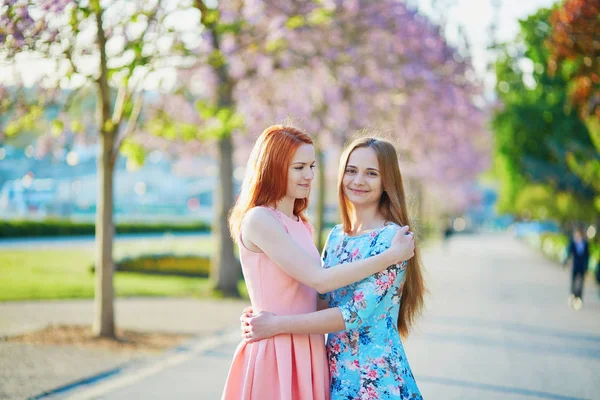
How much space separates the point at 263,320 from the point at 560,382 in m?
5.70

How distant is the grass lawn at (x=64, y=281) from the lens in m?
16.5

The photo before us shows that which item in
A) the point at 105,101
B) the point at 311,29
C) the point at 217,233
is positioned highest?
the point at 311,29

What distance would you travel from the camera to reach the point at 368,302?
337cm

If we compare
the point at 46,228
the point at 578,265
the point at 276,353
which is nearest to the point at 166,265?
the point at 578,265

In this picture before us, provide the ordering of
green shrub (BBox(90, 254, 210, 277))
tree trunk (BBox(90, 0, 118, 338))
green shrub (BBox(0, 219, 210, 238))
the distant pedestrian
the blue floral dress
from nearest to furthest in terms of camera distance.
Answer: the blue floral dress
tree trunk (BBox(90, 0, 118, 338))
the distant pedestrian
green shrub (BBox(90, 254, 210, 277))
green shrub (BBox(0, 219, 210, 238))

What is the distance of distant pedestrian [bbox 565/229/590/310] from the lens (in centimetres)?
1648

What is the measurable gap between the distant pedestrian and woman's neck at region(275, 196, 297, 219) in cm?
1375

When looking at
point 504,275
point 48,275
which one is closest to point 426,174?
point 504,275

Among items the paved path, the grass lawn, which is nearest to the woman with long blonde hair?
the paved path

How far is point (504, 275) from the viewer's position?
84.5 feet

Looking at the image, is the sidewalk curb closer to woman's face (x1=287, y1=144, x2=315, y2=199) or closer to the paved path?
the paved path

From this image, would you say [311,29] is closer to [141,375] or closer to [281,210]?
[141,375]

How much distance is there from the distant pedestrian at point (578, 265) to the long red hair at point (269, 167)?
13.9 metres

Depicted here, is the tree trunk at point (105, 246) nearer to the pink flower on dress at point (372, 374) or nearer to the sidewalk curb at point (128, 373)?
the sidewalk curb at point (128, 373)
